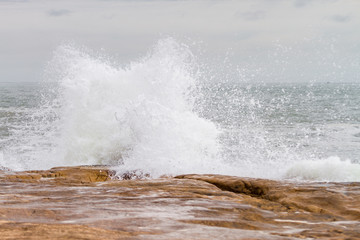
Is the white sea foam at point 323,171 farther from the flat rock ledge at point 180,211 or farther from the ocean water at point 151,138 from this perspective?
the flat rock ledge at point 180,211

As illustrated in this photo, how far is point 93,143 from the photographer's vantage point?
10312 millimetres

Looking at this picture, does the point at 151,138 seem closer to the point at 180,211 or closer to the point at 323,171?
the point at 323,171

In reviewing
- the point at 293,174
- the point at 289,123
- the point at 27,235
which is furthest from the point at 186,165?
the point at 289,123

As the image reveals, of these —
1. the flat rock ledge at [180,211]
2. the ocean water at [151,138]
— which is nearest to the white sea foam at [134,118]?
the ocean water at [151,138]

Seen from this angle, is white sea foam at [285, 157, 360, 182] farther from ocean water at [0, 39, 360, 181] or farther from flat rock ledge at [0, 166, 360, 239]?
flat rock ledge at [0, 166, 360, 239]

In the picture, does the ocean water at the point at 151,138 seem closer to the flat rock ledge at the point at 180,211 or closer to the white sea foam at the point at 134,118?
the white sea foam at the point at 134,118

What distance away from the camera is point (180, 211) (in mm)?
3133

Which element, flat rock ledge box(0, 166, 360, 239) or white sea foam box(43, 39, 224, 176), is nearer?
flat rock ledge box(0, 166, 360, 239)

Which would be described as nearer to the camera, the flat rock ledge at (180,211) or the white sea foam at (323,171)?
the flat rock ledge at (180,211)

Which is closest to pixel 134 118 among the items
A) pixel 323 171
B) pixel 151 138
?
pixel 151 138

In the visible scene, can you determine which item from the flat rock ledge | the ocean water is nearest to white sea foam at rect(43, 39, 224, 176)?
the ocean water

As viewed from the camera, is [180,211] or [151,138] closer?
[180,211]

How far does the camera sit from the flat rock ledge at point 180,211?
2480 mm

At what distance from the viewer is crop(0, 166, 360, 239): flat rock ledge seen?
8.14 feet
